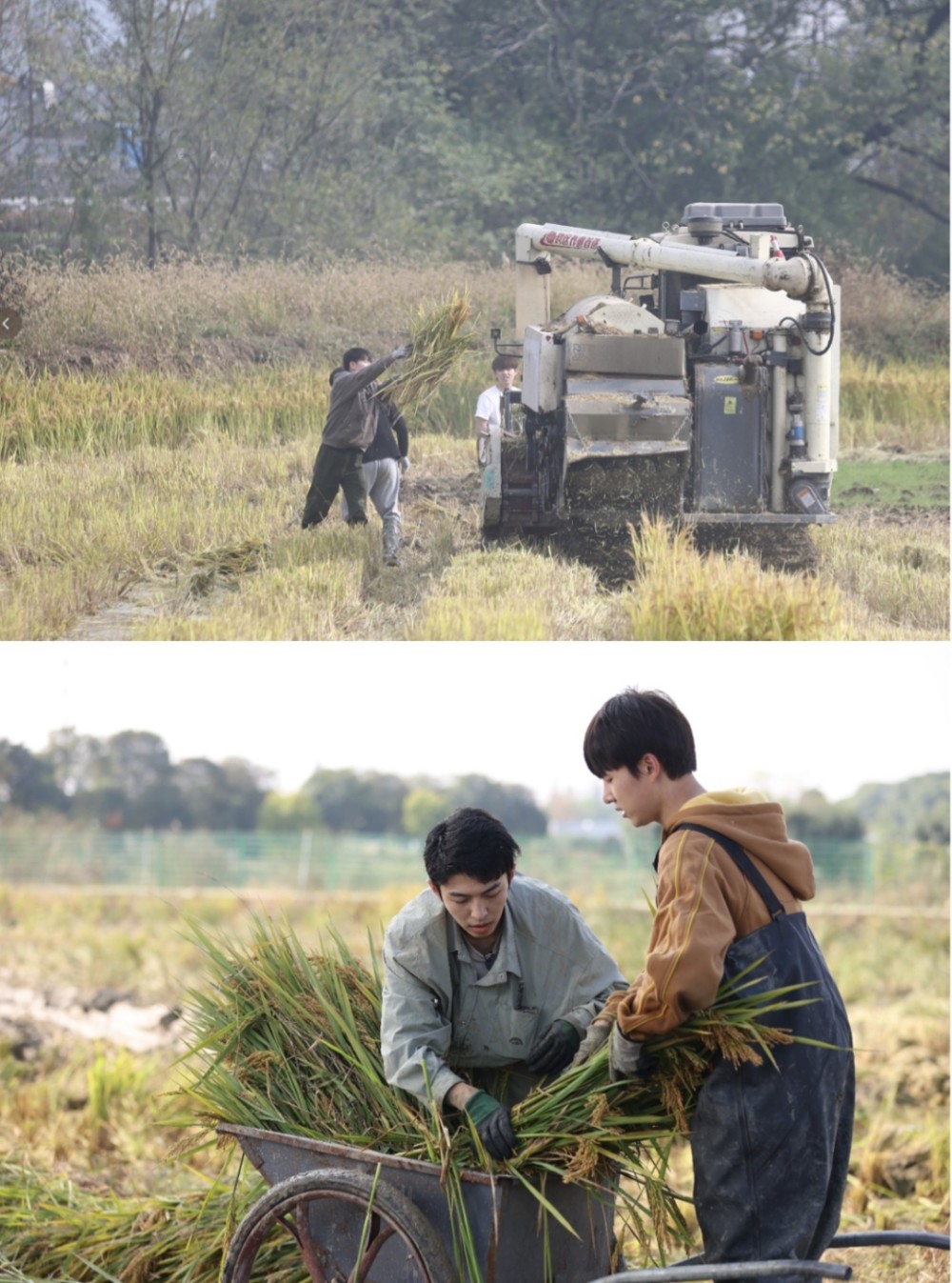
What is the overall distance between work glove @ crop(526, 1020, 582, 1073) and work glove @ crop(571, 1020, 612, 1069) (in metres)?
0.10

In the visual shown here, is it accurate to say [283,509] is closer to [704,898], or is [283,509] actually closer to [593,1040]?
[593,1040]

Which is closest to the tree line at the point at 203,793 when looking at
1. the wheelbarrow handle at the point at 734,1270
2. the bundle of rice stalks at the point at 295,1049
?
the bundle of rice stalks at the point at 295,1049

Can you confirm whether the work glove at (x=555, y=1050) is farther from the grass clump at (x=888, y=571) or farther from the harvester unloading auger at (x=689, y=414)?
the grass clump at (x=888, y=571)

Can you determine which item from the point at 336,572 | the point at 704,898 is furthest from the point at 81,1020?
the point at 704,898

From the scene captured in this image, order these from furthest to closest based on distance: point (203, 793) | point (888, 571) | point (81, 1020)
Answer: point (203, 793) < point (81, 1020) < point (888, 571)

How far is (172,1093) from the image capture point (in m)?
Answer: 3.54

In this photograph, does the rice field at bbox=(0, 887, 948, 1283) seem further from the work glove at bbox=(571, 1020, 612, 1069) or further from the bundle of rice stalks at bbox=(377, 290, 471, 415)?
the bundle of rice stalks at bbox=(377, 290, 471, 415)

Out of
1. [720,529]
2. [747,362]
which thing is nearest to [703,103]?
[747,362]

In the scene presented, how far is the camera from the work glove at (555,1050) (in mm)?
Result: 3279

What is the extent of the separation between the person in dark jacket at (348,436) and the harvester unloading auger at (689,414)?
559 millimetres

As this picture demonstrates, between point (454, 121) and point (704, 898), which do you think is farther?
point (454, 121)

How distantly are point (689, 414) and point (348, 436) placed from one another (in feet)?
4.97

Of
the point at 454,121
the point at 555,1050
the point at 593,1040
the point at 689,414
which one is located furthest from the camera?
the point at 454,121

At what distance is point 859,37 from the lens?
7000mm
